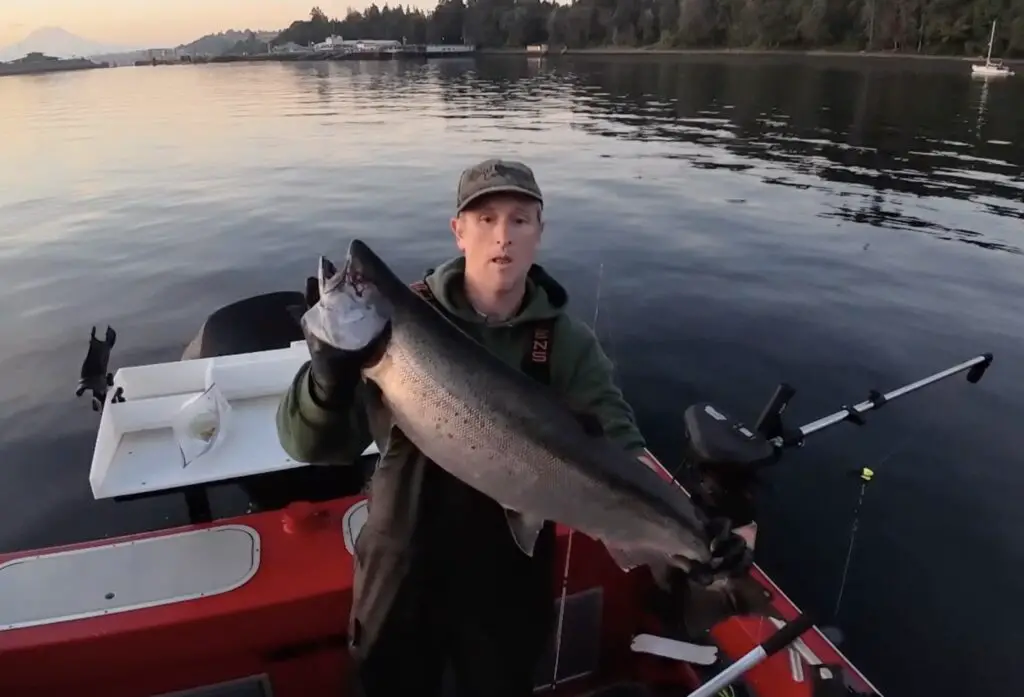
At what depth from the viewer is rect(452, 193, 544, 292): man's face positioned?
290cm

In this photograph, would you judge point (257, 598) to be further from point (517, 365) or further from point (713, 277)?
point (713, 277)

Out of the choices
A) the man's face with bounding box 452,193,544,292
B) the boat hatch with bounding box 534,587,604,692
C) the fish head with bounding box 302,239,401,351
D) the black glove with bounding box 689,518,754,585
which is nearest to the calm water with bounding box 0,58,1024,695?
the boat hatch with bounding box 534,587,604,692

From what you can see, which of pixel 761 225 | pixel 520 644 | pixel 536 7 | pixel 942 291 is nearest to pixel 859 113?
pixel 761 225

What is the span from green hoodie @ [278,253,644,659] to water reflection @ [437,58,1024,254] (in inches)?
704

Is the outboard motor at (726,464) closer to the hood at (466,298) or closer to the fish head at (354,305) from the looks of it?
the hood at (466,298)

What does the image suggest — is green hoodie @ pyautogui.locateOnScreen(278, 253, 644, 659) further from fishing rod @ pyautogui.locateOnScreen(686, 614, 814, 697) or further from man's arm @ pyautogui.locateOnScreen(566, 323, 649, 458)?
fishing rod @ pyautogui.locateOnScreen(686, 614, 814, 697)

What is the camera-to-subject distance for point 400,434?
2.97m

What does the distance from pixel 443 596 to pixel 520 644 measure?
48cm

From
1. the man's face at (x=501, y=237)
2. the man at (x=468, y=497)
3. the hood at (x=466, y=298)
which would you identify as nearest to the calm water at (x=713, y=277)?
the man at (x=468, y=497)

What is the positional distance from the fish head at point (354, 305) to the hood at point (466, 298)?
18.7 inches

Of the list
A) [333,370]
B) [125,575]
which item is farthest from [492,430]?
[125,575]

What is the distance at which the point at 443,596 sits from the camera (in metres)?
3.14

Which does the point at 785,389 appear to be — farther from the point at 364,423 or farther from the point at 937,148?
the point at 937,148

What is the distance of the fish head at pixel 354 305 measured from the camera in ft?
8.38
